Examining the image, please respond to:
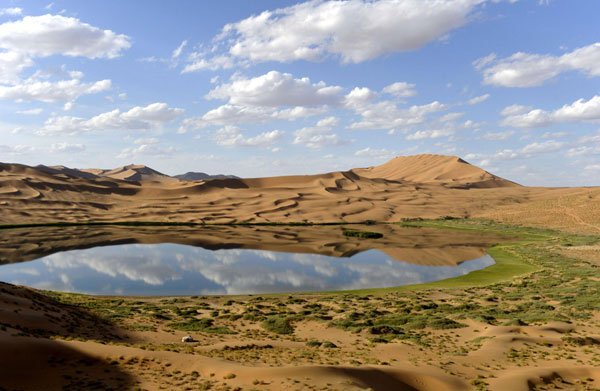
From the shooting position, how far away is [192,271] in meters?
52.1

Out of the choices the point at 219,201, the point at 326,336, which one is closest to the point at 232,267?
the point at 326,336

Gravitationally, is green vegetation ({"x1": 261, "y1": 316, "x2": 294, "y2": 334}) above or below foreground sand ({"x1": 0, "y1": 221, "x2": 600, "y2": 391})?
below

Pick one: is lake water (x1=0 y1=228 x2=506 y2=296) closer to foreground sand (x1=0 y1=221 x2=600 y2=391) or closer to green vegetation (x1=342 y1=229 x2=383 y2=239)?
foreground sand (x1=0 y1=221 x2=600 y2=391)

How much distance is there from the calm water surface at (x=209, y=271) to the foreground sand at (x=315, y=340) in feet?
18.7

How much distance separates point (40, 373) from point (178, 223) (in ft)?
320

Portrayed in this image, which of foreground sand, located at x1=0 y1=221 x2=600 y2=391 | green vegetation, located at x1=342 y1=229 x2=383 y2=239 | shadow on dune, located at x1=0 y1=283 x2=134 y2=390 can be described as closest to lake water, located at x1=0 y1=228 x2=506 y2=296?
foreground sand, located at x1=0 y1=221 x2=600 y2=391

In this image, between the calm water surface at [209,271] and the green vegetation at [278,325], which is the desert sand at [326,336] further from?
the calm water surface at [209,271]

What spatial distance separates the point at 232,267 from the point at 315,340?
31.7 meters

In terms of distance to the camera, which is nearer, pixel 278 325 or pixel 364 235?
pixel 278 325

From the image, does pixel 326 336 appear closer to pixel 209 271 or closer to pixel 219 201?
pixel 209 271

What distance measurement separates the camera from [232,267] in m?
55.2

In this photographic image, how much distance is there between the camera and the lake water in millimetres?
44219

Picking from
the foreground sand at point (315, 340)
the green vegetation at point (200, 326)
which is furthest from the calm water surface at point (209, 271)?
the green vegetation at point (200, 326)

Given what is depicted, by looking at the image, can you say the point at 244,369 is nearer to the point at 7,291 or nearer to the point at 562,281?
the point at 7,291
